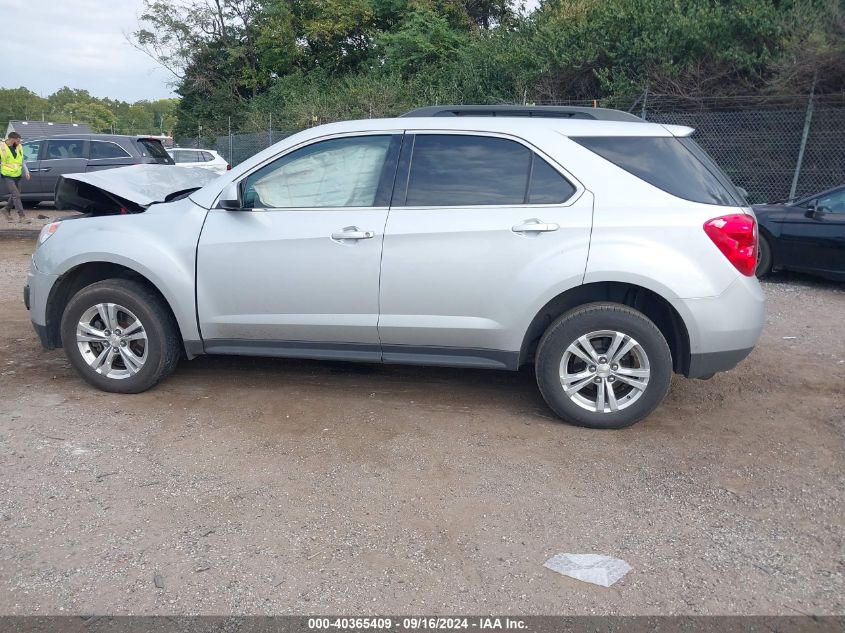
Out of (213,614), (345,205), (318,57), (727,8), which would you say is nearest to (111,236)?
(345,205)

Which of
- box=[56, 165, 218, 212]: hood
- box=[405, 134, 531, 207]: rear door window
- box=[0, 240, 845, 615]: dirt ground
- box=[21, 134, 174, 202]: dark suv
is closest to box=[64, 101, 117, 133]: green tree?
box=[21, 134, 174, 202]: dark suv

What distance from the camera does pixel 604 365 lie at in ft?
14.3

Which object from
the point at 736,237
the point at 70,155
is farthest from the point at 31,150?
the point at 736,237

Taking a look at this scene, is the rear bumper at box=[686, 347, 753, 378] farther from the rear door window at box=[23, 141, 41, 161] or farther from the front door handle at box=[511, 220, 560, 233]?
the rear door window at box=[23, 141, 41, 161]

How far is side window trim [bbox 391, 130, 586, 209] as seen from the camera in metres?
4.38

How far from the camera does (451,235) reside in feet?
14.4

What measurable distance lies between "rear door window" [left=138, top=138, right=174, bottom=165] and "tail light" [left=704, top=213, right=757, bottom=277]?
14526 mm

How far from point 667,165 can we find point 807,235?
17.6 ft

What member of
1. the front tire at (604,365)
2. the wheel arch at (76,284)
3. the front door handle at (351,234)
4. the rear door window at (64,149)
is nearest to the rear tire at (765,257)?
the front tire at (604,365)

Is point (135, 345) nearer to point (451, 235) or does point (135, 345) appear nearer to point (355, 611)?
point (451, 235)

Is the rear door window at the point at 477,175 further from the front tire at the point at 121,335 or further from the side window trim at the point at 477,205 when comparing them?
the front tire at the point at 121,335

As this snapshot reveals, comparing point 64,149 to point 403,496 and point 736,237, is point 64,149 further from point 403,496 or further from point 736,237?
point 736,237

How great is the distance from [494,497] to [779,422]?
7.16 feet

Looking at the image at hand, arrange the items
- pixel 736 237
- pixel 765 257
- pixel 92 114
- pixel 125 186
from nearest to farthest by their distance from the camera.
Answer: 1. pixel 736 237
2. pixel 125 186
3. pixel 765 257
4. pixel 92 114
